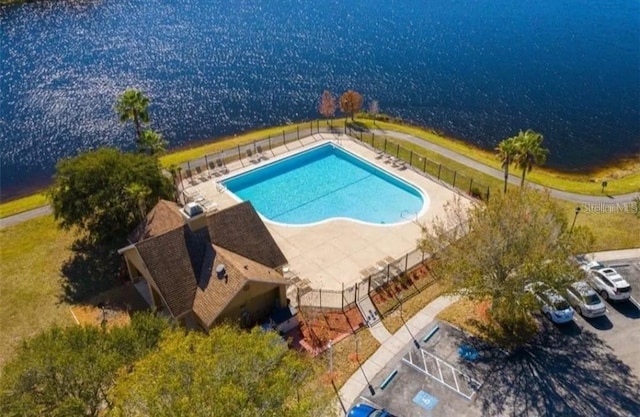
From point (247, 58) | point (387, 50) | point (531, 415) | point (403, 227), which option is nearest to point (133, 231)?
point (403, 227)

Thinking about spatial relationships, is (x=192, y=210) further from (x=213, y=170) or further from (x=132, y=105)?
(x=213, y=170)

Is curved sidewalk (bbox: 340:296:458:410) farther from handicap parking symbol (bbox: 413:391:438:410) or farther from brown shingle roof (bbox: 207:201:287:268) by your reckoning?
brown shingle roof (bbox: 207:201:287:268)

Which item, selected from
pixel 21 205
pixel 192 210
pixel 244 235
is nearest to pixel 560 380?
pixel 244 235

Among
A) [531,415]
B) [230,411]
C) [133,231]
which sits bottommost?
[531,415]

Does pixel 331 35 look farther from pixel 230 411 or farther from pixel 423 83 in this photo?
pixel 230 411

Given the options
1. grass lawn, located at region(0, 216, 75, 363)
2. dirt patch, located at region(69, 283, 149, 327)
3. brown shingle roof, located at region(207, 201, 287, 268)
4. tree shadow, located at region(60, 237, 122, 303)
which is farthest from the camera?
tree shadow, located at region(60, 237, 122, 303)

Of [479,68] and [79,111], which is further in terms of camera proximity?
[479,68]

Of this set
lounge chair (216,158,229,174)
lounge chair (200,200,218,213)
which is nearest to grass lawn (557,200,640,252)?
lounge chair (200,200,218,213)

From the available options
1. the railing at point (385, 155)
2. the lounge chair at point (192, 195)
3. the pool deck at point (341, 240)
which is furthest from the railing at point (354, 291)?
the lounge chair at point (192, 195)
